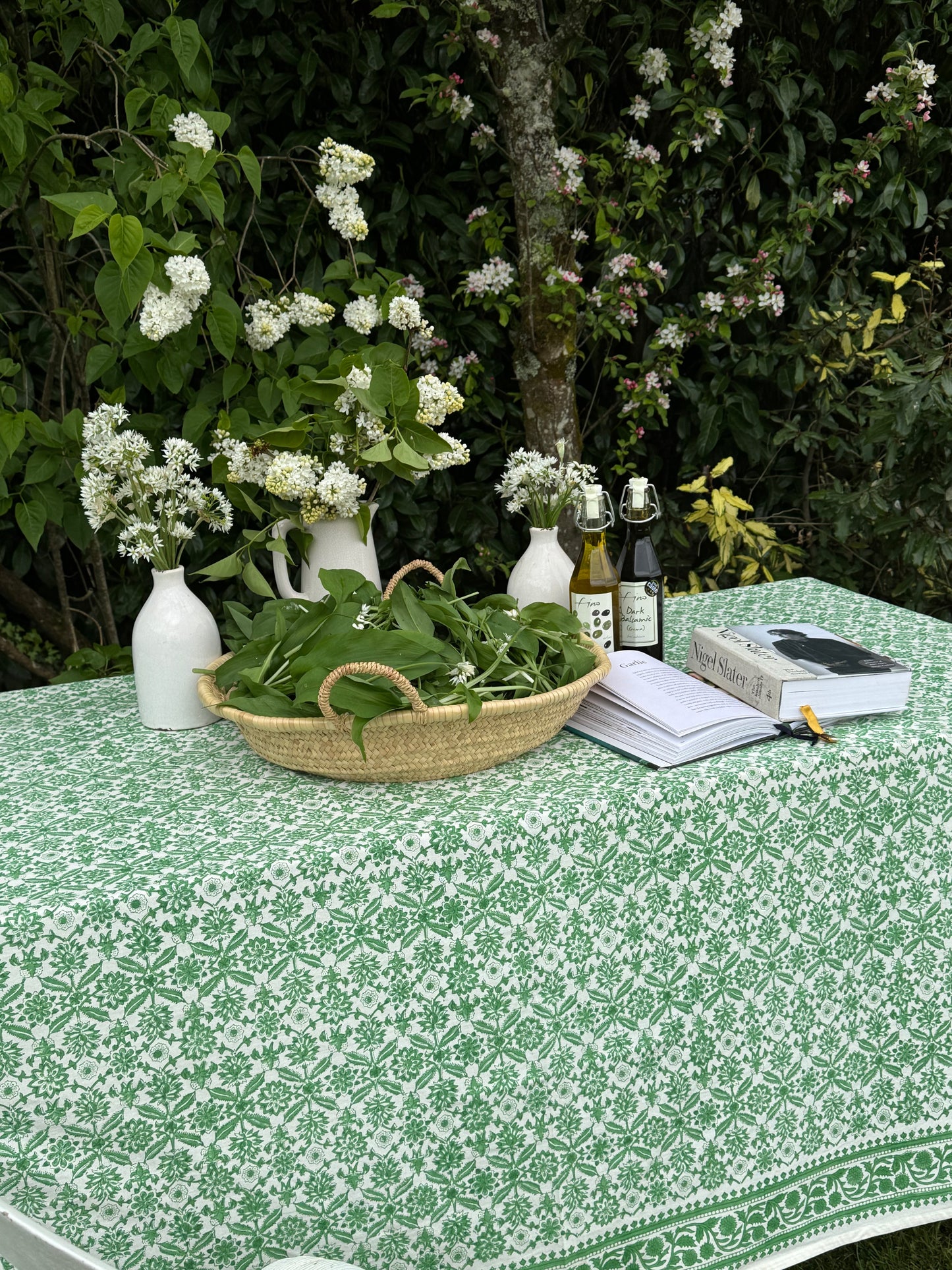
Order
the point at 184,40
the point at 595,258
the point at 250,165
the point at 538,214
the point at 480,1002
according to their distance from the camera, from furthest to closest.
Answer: the point at 595,258
the point at 538,214
the point at 184,40
the point at 250,165
the point at 480,1002

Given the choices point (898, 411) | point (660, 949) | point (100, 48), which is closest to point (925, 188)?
point (898, 411)

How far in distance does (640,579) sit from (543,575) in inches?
5.5

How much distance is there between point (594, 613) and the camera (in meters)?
1.56

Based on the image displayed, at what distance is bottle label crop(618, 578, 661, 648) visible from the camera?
5.23 ft

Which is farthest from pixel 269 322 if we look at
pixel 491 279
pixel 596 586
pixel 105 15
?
pixel 491 279

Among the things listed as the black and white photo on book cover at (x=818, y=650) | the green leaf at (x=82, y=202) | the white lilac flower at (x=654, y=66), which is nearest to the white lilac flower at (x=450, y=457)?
the black and white photo on book cover at (x=818, y=650)

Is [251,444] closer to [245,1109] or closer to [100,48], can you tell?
[245,1109]

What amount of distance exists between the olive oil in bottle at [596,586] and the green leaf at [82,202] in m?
0.79

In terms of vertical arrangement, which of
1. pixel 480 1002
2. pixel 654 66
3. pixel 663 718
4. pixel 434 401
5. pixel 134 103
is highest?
pixel 654 66

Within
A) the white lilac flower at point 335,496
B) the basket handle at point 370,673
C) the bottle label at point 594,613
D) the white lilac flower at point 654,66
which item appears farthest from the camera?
the white lilac flower at point 654,66

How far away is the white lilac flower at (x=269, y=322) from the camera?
1676 millimetres

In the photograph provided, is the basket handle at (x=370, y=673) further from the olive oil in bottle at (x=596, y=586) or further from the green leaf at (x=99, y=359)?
the green leaf at (x=99, y=359)

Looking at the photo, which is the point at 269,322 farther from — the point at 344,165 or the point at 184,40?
the point at 184,40

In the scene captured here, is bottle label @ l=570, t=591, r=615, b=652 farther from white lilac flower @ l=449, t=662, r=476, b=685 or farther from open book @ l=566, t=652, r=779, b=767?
white lilac flower @ l=449, t=662, r=476, b=685
